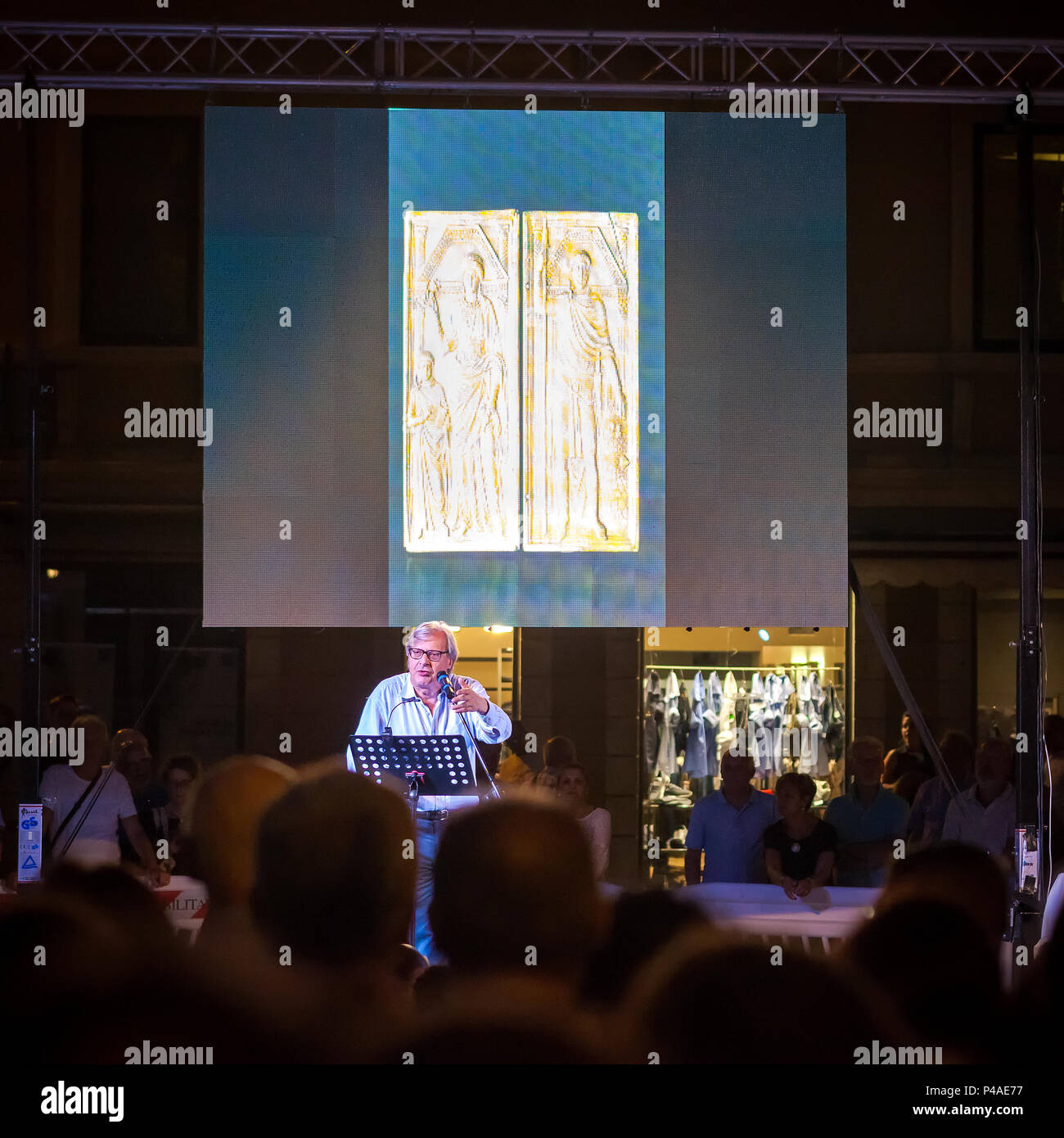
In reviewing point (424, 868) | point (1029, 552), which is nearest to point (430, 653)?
point (424, 868)

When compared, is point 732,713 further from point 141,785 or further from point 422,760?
point 422,760

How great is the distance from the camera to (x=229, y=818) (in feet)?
9.87

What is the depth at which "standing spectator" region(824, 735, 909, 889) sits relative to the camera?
607 centimetres

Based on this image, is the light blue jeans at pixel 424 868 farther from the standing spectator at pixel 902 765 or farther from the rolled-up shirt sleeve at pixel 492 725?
the standing spectator at pixel 902 765

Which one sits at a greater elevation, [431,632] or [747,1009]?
[431,632]

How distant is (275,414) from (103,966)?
4519 mm

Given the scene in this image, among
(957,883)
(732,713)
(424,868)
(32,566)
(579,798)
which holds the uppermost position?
(32,566)

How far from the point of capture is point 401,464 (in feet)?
21.9

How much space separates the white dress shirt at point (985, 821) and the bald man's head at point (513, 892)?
4317mm

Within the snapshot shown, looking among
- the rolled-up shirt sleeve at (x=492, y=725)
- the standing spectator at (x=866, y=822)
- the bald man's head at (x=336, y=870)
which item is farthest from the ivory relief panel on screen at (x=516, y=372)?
the bald man's head at (x=336, y=870)

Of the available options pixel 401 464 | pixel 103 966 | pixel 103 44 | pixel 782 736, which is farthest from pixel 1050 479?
pixel 103 966

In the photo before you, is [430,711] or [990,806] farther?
[990,806]

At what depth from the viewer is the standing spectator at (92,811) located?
5.94m

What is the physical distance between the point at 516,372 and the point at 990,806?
331cm
